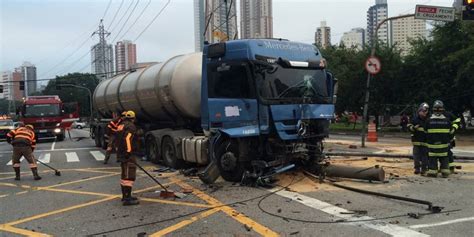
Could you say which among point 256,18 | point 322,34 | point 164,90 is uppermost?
point 322,34

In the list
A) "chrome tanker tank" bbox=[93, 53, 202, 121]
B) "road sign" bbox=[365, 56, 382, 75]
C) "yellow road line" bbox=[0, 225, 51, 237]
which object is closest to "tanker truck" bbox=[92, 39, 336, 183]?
"chrome tanker tank" bbox=[93, 53, 202, 121]

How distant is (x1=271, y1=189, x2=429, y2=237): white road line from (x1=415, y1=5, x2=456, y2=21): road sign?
1185 centimetres

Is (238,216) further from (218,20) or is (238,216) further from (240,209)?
(218,20)

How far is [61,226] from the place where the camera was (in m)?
7.46

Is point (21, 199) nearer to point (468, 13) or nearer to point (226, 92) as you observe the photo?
point (226, 92)

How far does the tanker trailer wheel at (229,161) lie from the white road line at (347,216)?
4.59 ft

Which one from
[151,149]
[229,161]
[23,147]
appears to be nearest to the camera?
[229,161]

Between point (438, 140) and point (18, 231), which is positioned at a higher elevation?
point (438, 140)

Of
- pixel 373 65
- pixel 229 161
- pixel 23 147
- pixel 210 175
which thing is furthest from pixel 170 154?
pixel 373 65

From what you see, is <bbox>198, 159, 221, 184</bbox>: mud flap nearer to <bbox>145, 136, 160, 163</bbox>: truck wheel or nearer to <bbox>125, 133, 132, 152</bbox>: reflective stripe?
<bbox>125, 133, 132, 152</bbox>: reflective stripe

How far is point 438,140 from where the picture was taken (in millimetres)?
11250

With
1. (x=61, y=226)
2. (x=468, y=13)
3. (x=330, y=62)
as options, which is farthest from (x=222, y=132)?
(x=330, y=62)

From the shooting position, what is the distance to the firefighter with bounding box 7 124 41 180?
43.4ft

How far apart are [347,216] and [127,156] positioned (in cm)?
419
